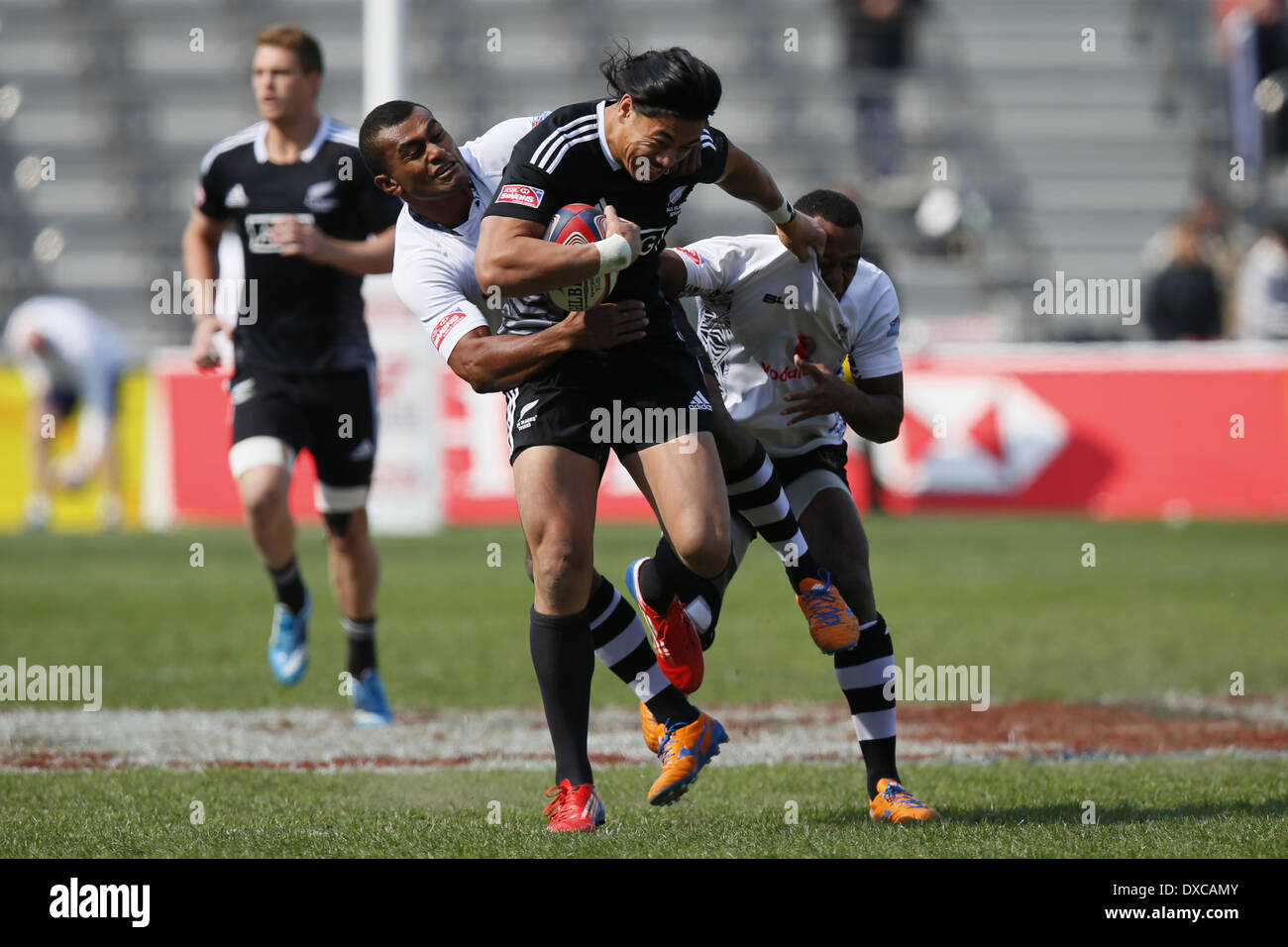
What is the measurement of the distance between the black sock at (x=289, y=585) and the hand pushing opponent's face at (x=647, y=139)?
132 inches

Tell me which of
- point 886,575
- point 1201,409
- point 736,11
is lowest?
point 886,575

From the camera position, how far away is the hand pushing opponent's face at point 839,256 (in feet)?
18.6

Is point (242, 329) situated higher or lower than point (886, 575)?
higher

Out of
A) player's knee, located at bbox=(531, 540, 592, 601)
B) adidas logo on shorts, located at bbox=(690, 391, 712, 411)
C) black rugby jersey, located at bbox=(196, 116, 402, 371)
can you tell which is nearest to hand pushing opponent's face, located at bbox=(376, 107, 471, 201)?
adidas logo on shorts, located at bbox=(690, 391, 712, 411)

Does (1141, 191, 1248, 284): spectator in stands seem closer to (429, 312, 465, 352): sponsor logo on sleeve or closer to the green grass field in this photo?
the green grass field

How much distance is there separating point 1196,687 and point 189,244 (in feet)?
17.9

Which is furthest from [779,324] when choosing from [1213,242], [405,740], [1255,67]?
[1255,67]

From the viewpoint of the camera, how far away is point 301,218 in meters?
7.55

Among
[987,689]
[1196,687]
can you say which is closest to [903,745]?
[987,689]

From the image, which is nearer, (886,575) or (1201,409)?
(886,575)

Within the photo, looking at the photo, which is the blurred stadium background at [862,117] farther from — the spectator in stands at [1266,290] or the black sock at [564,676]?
the black sock at [564,676]
